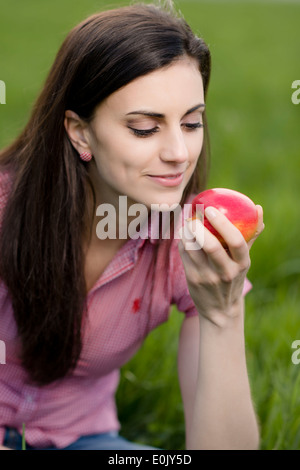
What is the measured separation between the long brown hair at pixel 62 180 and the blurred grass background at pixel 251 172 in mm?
235

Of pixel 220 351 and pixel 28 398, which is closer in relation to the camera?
pixel 220 351

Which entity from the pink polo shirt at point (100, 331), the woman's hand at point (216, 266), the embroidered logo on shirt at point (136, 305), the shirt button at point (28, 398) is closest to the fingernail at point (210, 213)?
the woman's hand at point (216, 266)

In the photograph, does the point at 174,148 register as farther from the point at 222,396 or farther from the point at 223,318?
the point at 222,396

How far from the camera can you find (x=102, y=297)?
1879mm

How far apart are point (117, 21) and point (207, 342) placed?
814mm

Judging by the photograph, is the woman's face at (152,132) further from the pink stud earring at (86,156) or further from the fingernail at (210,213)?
the fingernail at (210,213)

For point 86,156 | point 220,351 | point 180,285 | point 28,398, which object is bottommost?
point 28,398

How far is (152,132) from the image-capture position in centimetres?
159

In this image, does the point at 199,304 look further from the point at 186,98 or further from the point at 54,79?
the point at 54,79

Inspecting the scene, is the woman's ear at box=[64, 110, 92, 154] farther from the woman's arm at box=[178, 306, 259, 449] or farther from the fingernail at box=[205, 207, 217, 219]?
the woman's arm at box=[178, 306, 259, 449]

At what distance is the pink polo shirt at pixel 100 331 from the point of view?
187 centimetres

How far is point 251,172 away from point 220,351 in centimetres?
303

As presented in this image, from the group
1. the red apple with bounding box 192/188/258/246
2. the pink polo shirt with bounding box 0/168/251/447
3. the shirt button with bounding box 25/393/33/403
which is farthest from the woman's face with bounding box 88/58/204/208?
the shirt button with bounding box 25/393/33/403

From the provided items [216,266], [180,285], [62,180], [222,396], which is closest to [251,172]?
[180,285]
